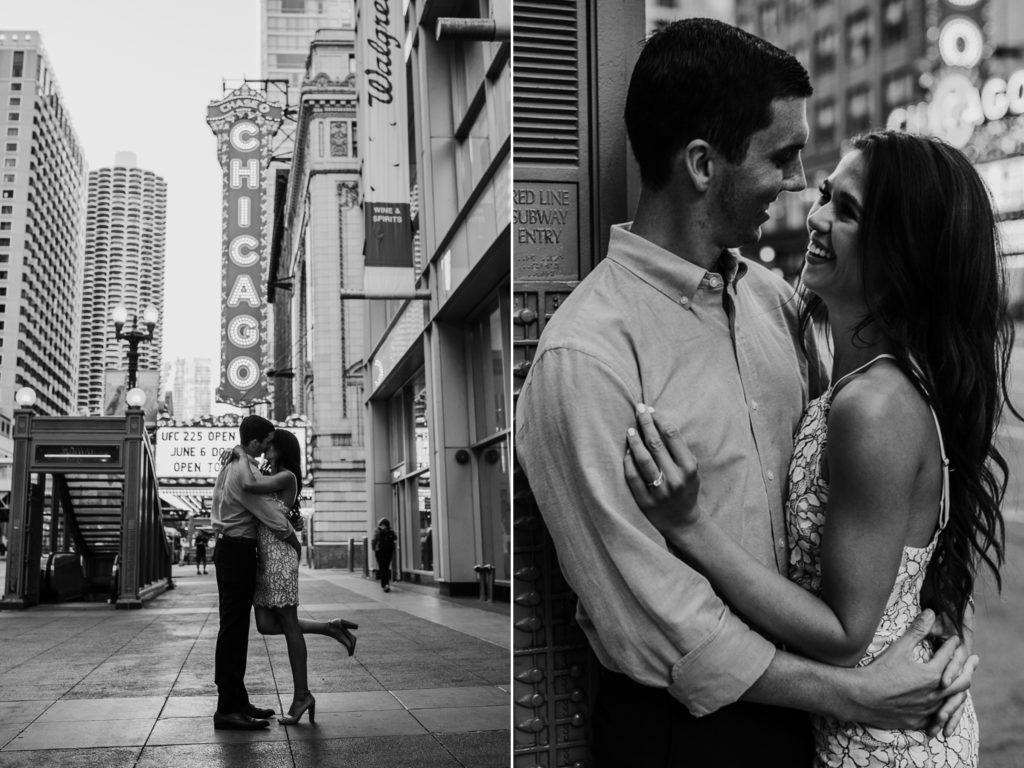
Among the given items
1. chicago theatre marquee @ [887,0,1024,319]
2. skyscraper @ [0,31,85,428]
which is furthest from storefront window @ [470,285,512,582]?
chicago theatre marquee @ [887,0,1024,319]

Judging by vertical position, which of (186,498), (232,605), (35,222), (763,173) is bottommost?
(232,605)

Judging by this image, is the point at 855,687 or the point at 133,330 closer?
the point at 855,687

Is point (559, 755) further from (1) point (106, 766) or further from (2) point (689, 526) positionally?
(1) point (106, 766)

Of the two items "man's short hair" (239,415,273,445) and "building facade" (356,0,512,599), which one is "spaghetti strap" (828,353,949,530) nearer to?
"man's short hair" (239,415,273,445)

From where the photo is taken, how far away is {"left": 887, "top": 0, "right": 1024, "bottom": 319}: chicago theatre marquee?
1568 mm

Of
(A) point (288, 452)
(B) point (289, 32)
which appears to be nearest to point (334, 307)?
(A) point (288, 452)

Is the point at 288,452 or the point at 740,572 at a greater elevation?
the point at 288,452

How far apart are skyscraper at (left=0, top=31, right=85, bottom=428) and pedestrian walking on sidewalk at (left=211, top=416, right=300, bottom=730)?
691cm

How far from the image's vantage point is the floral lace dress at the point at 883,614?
1.54 meters

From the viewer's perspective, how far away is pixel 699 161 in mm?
1585

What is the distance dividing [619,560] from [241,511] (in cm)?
482

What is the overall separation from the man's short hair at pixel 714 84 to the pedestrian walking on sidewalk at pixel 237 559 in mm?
4648

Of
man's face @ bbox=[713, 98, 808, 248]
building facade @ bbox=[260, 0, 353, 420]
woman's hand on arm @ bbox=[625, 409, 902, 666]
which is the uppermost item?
building facade @ bbox=[260, 0, 353, 420]

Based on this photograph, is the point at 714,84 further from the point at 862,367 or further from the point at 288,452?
the point at 288,452
